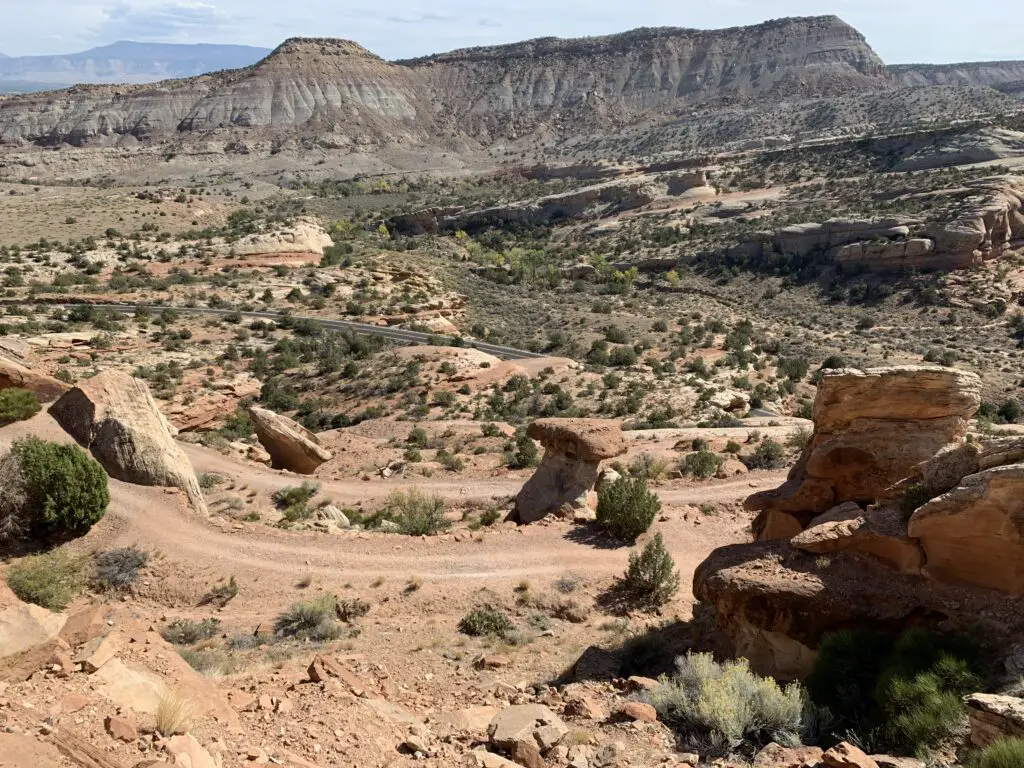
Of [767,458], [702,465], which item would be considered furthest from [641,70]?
[702,465]

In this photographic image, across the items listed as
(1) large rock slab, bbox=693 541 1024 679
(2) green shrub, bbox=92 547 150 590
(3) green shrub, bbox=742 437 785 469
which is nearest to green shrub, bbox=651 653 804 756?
(1) large rock slab, bbox=693 541 1024 679

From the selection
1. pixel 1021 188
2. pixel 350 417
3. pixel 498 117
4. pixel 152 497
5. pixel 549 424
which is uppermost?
pixel 498 117

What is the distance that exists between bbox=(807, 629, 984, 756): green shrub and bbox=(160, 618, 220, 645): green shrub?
1024 centimetres

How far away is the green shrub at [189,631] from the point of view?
13531 mm

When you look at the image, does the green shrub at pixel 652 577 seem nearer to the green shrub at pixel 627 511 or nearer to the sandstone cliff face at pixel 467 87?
the green shrub at pixel 627 511

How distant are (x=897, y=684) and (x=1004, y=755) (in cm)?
204

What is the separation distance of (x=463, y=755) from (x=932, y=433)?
9.68 meters

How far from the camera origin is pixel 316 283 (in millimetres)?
55594

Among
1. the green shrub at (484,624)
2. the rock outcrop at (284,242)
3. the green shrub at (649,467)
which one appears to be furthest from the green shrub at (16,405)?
the rock outcrop at (284,242)

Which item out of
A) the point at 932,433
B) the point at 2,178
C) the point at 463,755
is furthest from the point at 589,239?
the point at 2,178

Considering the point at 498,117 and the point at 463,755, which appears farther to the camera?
the point at 498,117

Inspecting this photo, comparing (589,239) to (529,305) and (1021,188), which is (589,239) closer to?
(529,305)

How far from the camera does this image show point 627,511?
1756cm

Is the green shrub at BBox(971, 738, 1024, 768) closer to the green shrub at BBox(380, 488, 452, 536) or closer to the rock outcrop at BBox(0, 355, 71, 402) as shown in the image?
the green shrub at BBox(380, 488, 452, 536)
